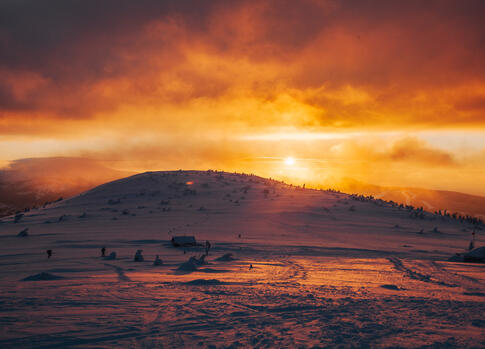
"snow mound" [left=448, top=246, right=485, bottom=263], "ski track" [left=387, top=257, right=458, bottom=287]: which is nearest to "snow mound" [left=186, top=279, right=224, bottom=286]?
"ski track" [left=387, top=257, right=458, bottom=287]

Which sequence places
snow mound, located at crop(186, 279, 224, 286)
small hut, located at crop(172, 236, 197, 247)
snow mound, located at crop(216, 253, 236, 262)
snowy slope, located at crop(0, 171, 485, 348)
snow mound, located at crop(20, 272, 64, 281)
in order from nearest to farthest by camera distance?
snowy slope, located at crop(0, 171, 485, 348) → snow mound, located at crop(186, 279, 224, 286) → snow mound, located at crop(20, 272, 64, 281) → snow mound, located at crop(216, 253, 236, 262) → small hut, located at crop(172, 236, 197, 247)

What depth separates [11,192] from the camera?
13712cm

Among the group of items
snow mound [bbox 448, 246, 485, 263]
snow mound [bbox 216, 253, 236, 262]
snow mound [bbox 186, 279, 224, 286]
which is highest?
snow mound [bbox 448, 246, 485, 263]

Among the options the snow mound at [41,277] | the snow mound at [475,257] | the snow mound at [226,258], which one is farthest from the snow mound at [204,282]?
the snow mound at [475,257]

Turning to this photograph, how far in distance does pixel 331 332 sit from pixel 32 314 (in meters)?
5.76

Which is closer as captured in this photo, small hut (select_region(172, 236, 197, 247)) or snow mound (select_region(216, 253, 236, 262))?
snow mound (select_region(216, 253, 236, 262))

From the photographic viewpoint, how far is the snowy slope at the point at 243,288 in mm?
5836

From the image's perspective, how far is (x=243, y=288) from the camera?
859cm

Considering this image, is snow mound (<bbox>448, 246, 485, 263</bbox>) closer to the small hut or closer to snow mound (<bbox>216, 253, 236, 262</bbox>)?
snow mound (<bbox>216, 253, 236, 262</bbox>)

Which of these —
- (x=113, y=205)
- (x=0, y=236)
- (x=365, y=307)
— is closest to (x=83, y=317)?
(x=365, y=307)

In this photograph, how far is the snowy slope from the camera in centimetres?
584

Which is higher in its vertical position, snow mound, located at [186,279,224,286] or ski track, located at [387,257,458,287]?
ski track, located at [387,257,458,287]

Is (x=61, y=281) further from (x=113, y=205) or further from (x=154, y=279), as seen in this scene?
(x=113, y=205)

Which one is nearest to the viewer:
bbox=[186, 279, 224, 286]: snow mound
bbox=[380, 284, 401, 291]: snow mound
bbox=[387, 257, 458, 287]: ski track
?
bbox=[380, 284, 401, 291]: snow mound
